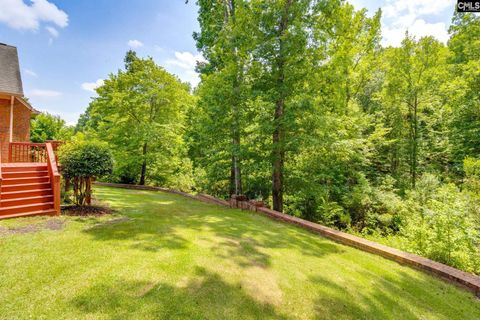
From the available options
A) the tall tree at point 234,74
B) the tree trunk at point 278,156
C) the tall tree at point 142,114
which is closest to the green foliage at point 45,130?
the tall tree at point 142,114

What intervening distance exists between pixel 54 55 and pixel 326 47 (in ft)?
54.6

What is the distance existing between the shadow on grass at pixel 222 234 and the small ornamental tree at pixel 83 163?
1.32 metres

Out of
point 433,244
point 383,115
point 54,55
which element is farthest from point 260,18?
point 54,55

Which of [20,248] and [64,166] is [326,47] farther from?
[20,248]

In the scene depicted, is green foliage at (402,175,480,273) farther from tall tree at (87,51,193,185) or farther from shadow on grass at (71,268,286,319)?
tall tree at (87,51,193,185)

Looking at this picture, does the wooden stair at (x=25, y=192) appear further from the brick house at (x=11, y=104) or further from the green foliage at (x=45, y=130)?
the green foliage at (x=45, y=130)

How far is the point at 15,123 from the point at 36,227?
9392 millimetres

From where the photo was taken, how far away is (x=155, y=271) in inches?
144

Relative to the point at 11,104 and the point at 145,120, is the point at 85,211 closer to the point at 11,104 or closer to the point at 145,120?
the point at 11,104

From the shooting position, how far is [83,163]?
6.73 metres

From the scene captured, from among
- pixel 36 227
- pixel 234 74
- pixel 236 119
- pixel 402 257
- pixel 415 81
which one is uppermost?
pixel 415 81

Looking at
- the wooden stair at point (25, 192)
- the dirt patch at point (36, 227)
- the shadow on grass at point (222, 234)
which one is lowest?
the shadow on grass at point (222, 234)

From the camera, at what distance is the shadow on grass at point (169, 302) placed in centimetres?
275

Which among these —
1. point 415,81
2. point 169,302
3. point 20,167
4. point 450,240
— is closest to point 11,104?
point 20,167
